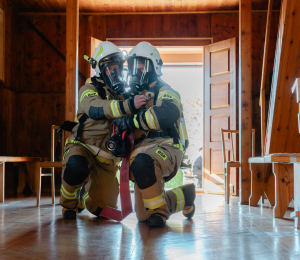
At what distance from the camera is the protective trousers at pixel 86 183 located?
2257 mm

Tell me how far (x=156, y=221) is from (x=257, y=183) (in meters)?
1.70

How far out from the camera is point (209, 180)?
525 centimetres

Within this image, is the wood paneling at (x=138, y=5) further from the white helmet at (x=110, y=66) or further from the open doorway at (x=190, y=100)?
the white helmet at (x=110, y=66)

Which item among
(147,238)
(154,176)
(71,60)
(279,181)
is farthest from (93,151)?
(71,60)

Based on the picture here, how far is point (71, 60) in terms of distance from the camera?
3773mm

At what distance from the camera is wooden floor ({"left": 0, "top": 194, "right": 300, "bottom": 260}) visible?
1.39 m

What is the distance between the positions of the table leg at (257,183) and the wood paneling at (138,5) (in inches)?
123

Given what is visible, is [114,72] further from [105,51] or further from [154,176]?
[154,176]

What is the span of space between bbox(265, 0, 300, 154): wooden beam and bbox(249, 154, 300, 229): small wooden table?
318 millimetres

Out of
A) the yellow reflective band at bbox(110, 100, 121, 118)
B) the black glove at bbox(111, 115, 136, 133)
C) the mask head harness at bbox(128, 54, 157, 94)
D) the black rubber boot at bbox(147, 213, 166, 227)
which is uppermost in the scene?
the mask head harness at bbox(128, 54, 157, 94)

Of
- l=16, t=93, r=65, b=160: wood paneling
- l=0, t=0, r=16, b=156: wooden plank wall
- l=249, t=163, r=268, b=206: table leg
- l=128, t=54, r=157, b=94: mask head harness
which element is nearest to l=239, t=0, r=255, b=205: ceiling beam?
l=249, t=163, r=268, b=206: table leg

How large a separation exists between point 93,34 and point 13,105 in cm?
182

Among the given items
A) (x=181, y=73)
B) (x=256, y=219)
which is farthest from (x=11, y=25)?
(x=181, y=73)

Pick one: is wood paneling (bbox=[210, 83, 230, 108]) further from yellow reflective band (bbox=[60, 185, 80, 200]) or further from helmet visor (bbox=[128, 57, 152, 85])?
yellow reflective band (bbox=[60, 185, 80, 200])
